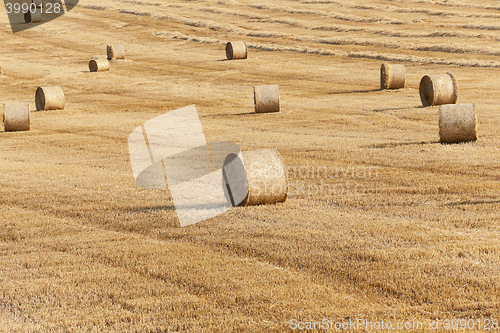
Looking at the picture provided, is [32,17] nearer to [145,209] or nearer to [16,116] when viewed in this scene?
[16,116]

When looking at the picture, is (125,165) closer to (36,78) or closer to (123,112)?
(123,112)

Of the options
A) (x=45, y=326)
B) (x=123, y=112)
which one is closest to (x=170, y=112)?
(x=123, y=112)

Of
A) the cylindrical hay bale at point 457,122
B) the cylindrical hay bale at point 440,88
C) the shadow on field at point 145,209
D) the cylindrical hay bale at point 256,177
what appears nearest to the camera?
the cylindrical hay bale at point 256,177


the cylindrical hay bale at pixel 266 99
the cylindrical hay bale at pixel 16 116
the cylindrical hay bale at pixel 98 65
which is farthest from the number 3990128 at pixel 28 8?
the cylindrical hay bale at pixel 266 99

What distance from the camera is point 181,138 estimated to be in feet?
63.5

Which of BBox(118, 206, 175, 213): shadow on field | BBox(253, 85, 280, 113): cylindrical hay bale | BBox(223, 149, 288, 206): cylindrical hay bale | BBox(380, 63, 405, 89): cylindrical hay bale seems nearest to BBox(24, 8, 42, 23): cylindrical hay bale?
BBox(380, 63, 405, 89): cylindrical hay bale

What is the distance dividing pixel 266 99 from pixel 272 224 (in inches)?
547

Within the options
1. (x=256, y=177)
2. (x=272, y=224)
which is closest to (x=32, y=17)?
(x=256, y=177)

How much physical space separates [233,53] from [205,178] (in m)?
26.3

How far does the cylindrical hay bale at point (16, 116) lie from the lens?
21.9 meters

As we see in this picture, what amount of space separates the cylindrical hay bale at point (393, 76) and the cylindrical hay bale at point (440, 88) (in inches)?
198

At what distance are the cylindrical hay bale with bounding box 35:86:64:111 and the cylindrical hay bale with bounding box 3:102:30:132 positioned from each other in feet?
14.6

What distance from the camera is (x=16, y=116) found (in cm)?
2194

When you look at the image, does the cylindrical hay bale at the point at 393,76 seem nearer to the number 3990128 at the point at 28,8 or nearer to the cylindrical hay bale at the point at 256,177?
the cylindrical hay bale at the point at 256,177
